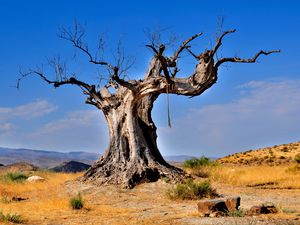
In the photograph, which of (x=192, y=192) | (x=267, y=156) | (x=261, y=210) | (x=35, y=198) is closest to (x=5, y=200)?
(x=35, y=198)

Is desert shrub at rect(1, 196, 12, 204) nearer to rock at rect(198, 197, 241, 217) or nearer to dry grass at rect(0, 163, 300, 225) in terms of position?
dry grass at rect(0, 163, 300, 225)

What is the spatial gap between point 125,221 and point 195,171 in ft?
43.0

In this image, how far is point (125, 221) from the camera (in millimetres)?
12250

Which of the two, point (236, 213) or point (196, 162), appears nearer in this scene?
point (236, 213)

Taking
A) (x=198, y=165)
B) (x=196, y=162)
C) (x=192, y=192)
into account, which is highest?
(x=196, y=162)

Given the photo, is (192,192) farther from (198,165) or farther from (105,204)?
(198,165)

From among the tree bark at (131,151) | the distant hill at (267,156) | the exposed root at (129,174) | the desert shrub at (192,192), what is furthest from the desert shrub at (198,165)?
the distant hill at (267,156)

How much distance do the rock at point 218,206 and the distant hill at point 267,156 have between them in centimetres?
3027

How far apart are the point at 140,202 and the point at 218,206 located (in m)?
4.75

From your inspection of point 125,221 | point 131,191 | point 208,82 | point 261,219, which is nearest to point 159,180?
point 131,191

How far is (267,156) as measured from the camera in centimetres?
4675

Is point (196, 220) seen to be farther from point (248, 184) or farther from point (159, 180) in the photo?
point (248, 184)

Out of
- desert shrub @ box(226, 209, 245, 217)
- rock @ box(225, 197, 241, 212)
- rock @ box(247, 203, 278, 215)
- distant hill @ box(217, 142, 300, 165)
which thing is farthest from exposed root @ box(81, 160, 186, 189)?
distant hill @ box(217, 142, 300, 165)

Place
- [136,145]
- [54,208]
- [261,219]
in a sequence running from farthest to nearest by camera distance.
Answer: [136,145]
[54,208]
[261,219]
